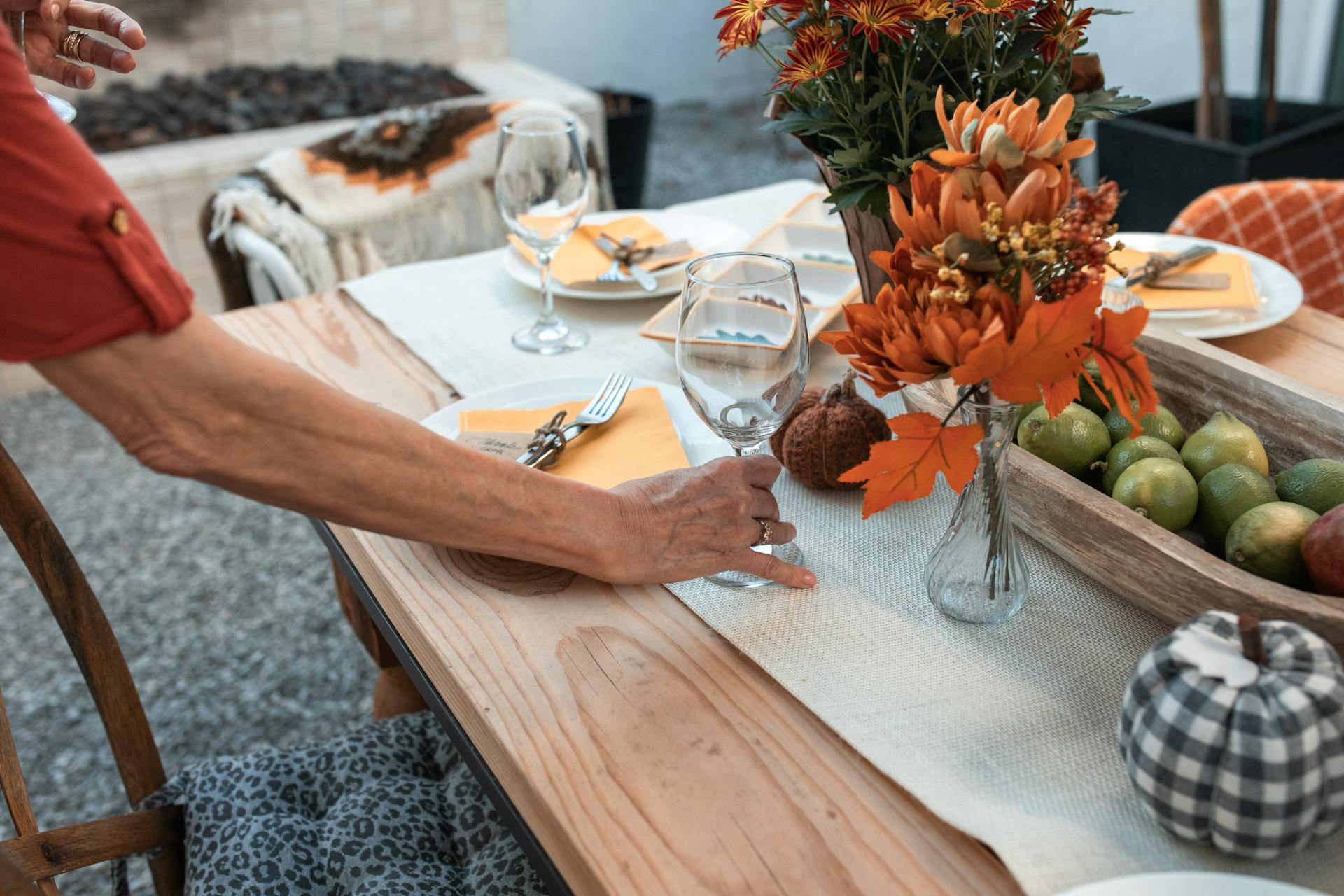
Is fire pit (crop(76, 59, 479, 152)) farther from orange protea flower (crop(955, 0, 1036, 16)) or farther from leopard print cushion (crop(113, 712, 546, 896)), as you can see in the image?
orange protea flower (crop(955, 0, 1036, 16))

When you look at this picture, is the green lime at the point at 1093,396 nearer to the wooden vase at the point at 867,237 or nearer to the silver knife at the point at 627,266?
the wooden vase at the point at 867,237

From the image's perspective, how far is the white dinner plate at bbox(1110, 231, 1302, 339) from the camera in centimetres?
117

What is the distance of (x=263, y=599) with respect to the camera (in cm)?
222

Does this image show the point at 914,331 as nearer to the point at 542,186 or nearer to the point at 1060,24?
the point at 1060,24

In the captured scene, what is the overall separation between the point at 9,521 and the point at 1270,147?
114 inches

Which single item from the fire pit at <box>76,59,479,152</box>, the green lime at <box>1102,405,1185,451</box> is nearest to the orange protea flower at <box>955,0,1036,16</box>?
the green lime at <box>1102,405,1185,451</box>

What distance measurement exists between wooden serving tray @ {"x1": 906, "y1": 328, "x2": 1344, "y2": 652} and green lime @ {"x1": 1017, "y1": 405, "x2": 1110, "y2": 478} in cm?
3

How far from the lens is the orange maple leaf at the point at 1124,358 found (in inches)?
23.8

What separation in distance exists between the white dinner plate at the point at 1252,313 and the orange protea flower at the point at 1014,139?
52cm

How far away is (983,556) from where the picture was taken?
77cm

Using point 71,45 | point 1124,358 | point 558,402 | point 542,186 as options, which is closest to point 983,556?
point 1124,358

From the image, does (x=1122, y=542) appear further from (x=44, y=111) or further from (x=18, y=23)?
(x=18, y=23)

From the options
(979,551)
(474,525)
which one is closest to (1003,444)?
(979,551)

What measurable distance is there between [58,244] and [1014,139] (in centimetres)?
51
